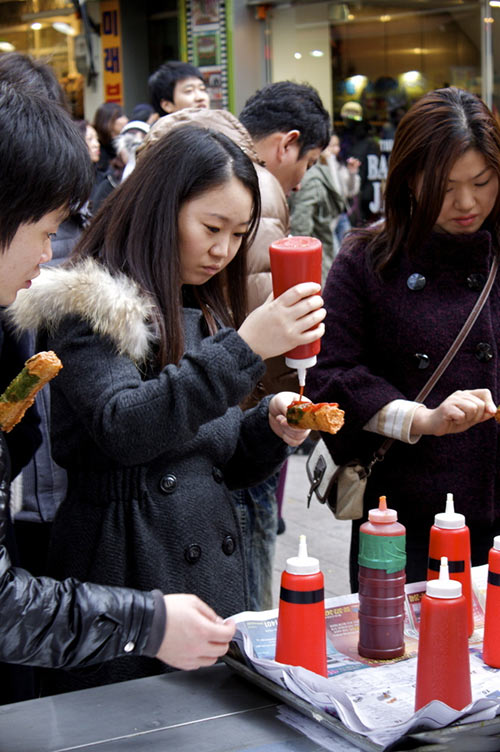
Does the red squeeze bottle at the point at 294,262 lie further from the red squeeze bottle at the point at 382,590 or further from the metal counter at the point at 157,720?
the metal counter at the point at 157,720

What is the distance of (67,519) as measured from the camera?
2.12 m

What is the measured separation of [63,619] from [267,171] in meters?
2.38

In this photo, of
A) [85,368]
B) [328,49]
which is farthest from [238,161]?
[328,49]

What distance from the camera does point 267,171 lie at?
3.53 meters

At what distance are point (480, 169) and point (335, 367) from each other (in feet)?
2.03

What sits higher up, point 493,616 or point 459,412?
point 459,412

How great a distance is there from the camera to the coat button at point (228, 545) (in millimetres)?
2143

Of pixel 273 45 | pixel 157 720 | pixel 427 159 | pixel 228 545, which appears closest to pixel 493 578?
pixel 228 545

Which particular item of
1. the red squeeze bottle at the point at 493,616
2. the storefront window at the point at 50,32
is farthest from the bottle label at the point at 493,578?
the storefront window at the point at 50,32

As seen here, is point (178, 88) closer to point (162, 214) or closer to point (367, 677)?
Result: point (162, 214)

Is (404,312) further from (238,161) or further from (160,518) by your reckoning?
(160,518)

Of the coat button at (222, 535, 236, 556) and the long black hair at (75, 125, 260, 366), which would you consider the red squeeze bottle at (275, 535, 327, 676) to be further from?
the long black hair at (75, 125, 260, 366)

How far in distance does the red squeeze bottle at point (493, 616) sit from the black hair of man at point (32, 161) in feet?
3.38

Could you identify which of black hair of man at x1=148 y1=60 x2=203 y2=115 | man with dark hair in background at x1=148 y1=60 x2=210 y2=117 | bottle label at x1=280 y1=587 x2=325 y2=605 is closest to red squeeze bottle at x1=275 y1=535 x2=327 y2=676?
bottle label at x1=280 y1=587 x2=325 y2=605
